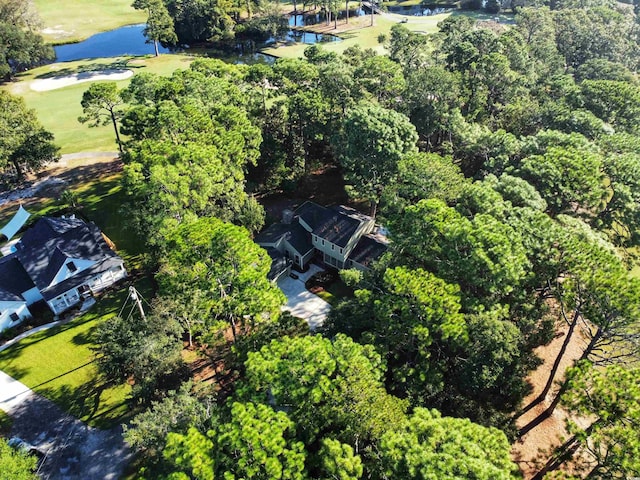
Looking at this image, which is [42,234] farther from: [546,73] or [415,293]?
[546,73]

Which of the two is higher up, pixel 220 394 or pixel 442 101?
pixel 442 101

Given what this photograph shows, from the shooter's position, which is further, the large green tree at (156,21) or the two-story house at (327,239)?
the large green tree at (156,21)

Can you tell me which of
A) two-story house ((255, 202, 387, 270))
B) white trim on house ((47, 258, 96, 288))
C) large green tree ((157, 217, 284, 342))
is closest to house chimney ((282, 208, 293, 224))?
two-story house ((255, 202, 387, 270))

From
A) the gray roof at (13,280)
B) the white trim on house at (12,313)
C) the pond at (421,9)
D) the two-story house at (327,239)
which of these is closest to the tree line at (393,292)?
the two-story house at (327,239)

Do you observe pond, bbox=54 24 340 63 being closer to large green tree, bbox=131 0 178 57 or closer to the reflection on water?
the reflection on water

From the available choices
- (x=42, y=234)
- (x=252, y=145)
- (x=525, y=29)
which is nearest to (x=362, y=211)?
(x=252, y=145)

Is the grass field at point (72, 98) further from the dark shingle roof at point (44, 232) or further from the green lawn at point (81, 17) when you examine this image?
the dark shingle roof at point (44, 232)
